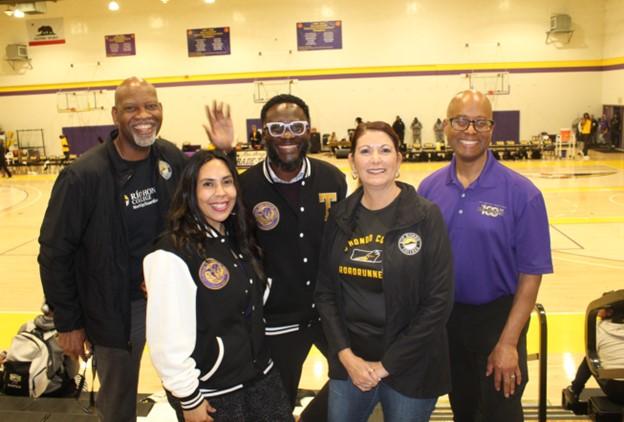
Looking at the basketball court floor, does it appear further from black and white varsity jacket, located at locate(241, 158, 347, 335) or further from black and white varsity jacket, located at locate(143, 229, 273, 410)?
black and white varsity jacket, located at locate(143, 229, 273, 410)

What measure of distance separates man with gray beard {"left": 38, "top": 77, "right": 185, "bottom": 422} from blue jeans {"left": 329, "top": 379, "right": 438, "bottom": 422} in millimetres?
1370

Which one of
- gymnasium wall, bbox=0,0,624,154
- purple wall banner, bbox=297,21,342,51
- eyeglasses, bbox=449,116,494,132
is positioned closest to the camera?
eyeglasses, bbox=449,116,494,132

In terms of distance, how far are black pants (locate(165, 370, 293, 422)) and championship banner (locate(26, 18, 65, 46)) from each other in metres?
26.7

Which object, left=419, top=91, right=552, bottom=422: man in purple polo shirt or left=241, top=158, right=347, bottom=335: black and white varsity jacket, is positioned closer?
left=419, top=91, right=552, bottom=422: man in purple polo shirt

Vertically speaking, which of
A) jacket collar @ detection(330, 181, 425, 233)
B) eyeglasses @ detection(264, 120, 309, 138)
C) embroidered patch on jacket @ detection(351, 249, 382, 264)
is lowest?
embroidered patch on jacket @ detection(351, 249, 382, 264)

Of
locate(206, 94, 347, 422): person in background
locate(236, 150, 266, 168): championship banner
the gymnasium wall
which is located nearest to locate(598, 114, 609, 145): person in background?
the gymnasium wall

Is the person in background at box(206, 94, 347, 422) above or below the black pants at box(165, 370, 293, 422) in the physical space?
above

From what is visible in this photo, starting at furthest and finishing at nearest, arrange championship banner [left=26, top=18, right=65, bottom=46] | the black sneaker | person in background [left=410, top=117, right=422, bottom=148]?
championship banner [left=26, top=18, right=65, bottom=46] < person in background [left=410, top=117, right=422, bottom=148] < the black sneaker

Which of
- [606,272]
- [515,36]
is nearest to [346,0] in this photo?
[515,36]

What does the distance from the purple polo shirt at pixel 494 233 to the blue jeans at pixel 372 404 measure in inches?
27.0

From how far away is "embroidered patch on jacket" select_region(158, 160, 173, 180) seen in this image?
349 cm

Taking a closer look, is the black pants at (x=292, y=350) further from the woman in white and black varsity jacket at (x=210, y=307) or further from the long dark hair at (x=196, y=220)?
the long dark hair at (x=196, y=220)

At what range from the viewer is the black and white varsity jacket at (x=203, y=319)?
8.34 feet

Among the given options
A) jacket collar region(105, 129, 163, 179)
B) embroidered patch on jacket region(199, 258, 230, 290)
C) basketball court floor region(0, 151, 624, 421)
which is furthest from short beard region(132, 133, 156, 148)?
basketball court floor region(0, 151, 624, 421)
